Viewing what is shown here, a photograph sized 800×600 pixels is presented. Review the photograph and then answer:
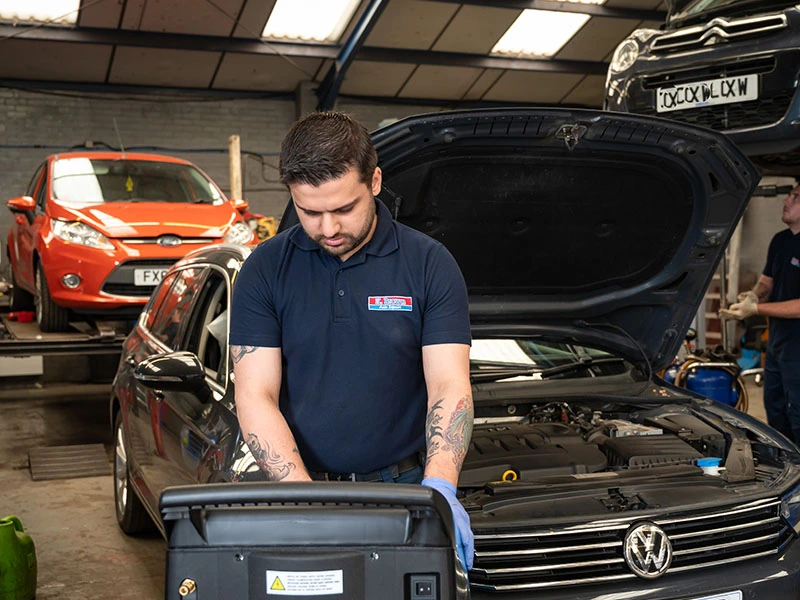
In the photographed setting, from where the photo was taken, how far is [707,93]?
16.2 ft

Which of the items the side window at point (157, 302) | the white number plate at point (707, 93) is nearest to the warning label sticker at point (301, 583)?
the side window at point (157, 302)

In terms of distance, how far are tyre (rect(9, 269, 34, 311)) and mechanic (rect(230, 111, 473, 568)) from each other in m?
6.68

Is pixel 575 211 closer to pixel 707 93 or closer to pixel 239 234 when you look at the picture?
pixel 707 93

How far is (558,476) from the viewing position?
8.83 ft

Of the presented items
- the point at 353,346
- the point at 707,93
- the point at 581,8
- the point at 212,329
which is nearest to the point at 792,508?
the point at 353,346

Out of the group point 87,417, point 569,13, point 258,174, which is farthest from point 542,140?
point 258,174

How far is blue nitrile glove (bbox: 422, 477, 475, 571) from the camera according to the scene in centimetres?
169

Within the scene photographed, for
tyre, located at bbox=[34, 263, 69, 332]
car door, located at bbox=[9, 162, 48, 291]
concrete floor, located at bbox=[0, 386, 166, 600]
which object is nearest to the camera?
concrete floor, located at bbox=[0, 386, 166, 600]

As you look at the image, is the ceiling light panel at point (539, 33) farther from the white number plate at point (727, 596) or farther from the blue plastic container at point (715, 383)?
the white number plate at point (727, 596)

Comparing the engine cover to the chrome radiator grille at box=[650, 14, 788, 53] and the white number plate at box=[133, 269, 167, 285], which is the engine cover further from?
the white number plate at box=[133, 269, 167, 285]

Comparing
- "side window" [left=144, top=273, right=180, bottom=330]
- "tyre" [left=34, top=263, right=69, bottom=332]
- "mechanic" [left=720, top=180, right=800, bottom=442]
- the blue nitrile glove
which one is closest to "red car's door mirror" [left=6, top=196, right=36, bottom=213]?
"tyre" [left=34, top=263, right=69, bottom=332]

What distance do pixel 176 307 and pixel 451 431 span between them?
7.02ft

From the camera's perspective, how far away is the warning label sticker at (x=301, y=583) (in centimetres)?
143

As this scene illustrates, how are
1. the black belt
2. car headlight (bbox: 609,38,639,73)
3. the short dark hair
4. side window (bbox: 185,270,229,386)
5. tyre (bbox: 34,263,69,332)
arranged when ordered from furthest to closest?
tyre (bbox: 34,263,69,332)
car headlight (bbox: 609,38,639,73)
side window (bbox: 185,270,229,386)
the black belt
the short dark hair
